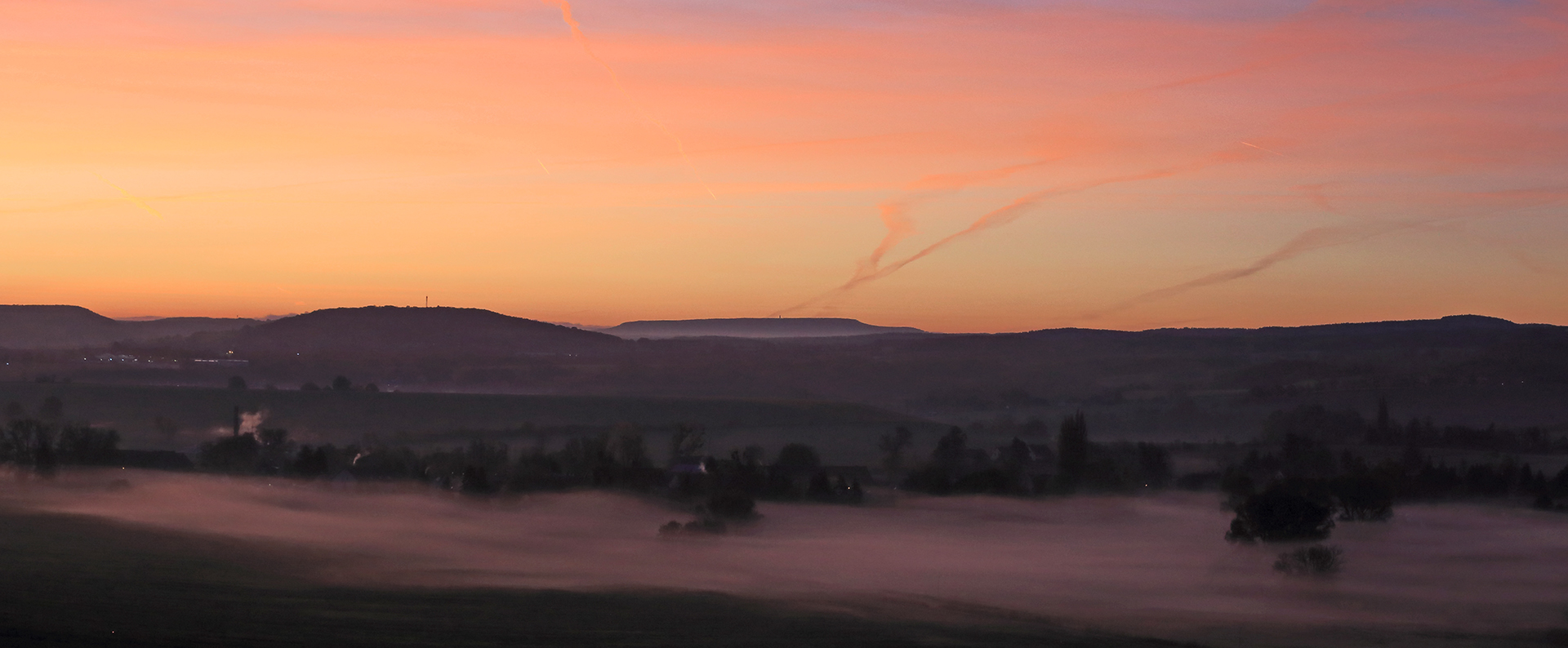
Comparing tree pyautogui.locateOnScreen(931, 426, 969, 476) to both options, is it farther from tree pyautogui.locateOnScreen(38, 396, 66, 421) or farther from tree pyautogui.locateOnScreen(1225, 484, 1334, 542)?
tree pyautogui.locateOnScreen(38, 396, 66, 421)

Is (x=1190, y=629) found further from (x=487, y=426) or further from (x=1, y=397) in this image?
(x=1, y=397)

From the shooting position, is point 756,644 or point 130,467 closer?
point 756,644

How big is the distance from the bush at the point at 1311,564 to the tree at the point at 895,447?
49.6m

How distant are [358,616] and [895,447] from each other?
96.0 meters

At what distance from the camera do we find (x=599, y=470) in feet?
329

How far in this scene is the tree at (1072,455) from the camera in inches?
4048

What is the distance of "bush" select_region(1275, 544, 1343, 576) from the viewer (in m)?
59.5

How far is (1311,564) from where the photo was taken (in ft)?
199

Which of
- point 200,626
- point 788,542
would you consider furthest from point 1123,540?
point 200,626

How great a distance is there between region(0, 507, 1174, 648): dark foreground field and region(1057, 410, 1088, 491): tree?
194ft

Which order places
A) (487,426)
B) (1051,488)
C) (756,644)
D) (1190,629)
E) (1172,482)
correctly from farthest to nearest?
1. (487,426)
2. (1172,482)
3. (1051,488)
4. (1190,629)
5. (756,644)

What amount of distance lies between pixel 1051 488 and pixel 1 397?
381ft

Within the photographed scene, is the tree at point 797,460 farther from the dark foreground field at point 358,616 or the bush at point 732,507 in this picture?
the dark foreground field at point 358,616

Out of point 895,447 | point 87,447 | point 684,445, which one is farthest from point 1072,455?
point 87,447
